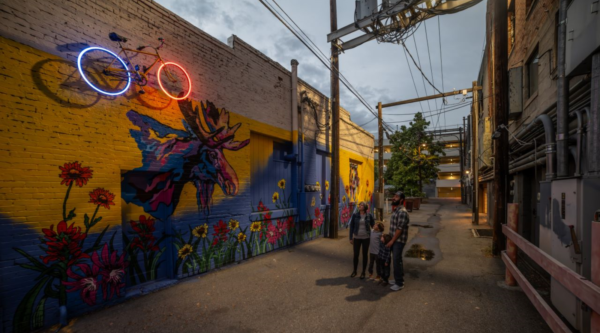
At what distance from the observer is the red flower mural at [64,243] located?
3883mm

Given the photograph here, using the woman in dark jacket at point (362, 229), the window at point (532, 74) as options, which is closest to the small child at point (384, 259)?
the woman in dark jacket at point (362, 229)

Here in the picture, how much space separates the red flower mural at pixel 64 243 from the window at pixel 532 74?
11787 mm

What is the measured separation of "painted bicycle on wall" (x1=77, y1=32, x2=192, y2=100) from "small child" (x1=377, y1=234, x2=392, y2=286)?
5.37m

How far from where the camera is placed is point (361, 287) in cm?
535

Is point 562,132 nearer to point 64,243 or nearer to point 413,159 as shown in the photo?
point 64,243

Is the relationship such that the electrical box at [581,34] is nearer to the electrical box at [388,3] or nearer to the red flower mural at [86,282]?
the electrical box at [388,3]

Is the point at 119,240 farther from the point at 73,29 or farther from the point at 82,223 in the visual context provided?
the point at 73,29

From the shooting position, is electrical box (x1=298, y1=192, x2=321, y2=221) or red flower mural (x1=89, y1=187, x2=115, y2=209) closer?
red flower mural (x1=89, y1=187, x2=115, y2=209)

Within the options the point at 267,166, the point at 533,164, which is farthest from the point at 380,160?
the point at 267,166

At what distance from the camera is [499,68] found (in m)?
7.48

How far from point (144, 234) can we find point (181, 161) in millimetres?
1653

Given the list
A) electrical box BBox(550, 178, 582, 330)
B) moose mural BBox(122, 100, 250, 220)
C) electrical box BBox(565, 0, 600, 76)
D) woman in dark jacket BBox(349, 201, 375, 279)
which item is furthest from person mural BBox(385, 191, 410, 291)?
moose mural BBox(122, 100, 250, 220)

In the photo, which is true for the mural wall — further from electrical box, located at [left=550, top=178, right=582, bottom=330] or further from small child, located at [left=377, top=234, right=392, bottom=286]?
electrical box, located at [left=550, top=178, right=582, bottom=330]

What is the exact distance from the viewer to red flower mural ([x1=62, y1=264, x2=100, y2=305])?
409 cm
